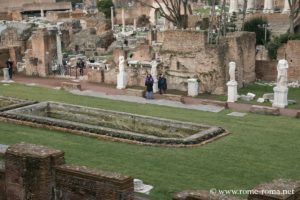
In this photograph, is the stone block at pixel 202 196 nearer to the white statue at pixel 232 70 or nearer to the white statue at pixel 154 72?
the white statue at pixel 232 70

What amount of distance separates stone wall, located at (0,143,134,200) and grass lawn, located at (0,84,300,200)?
1955 mm

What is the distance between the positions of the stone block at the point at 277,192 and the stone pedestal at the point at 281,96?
14.5 m

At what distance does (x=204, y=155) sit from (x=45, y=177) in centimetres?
580

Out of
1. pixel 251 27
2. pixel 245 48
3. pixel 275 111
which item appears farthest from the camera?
pixel 251 27

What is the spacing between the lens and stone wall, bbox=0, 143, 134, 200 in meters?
10.4

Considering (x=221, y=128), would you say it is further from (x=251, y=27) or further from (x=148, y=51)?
(x=251, y=27)

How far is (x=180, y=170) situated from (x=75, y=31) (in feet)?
143

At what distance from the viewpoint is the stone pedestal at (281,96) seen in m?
23.1

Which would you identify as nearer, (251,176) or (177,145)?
(251,176)

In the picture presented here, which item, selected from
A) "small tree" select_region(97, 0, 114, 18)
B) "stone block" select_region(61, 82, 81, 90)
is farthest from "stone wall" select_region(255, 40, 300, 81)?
"small tree" select_region(97, 0, 114, 18)

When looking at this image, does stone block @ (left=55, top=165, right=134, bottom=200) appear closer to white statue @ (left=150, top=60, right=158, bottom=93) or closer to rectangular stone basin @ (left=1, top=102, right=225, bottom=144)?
rectangular stone basin @ (left=1, top=102, right=225, bottom=144)

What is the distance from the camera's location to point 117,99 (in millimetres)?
24984

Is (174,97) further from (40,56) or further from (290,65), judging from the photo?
(40,56)

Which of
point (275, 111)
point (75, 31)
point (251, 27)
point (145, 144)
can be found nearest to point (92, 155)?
point (145, 144)
